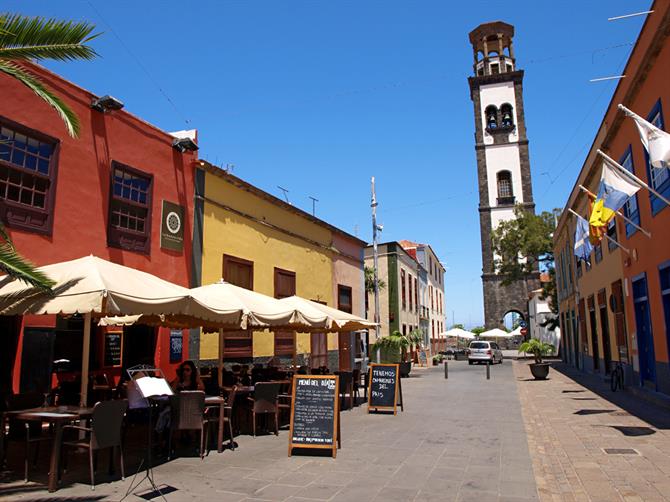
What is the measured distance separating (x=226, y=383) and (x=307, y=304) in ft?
8.44

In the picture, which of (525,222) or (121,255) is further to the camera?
(525,222)

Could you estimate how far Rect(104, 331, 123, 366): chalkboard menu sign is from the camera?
35.2ft

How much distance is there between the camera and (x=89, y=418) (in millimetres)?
6297

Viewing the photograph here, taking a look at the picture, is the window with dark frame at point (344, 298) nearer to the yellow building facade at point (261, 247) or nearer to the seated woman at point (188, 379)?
the yellow building facade at point (261, 247)

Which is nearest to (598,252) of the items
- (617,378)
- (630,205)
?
(617,378)

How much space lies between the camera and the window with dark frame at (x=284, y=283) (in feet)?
54.9

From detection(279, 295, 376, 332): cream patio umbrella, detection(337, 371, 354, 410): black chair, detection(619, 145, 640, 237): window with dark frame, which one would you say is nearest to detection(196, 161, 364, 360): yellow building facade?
detection(279, 295, 376, 332): cream patio umbrella

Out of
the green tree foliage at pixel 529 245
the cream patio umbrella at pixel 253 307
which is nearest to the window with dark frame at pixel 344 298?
the cream patio umbrella at pixel 253 307

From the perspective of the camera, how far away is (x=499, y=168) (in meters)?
50.2

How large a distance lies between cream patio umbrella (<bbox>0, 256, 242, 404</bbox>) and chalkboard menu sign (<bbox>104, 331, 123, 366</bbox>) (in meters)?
3.93

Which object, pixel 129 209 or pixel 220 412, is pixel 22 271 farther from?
pixel 129 209

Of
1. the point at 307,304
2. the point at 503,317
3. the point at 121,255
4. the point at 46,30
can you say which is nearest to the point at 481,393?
the point at 307,304

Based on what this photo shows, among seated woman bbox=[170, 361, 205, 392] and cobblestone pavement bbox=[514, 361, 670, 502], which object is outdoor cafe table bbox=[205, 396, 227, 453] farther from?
cobblestone pavement bbox=[514, 361, 670, 502]

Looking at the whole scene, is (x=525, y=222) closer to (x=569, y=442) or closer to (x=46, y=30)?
(x=569, y=442)
